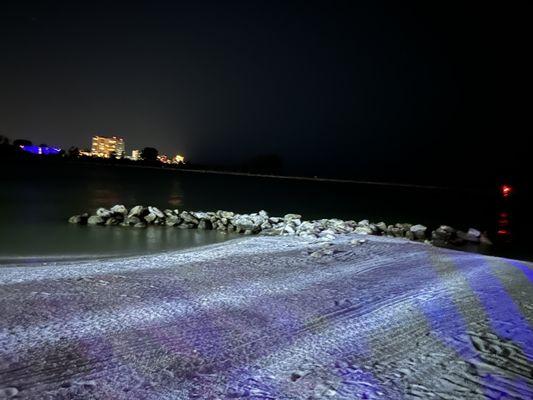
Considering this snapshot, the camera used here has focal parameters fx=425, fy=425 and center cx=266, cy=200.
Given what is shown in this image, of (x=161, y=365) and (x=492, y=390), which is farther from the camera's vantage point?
(x=161, y=365)

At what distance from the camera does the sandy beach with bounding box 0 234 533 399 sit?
3.64m

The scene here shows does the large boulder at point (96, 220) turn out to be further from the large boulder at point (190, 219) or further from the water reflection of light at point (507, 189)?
the water reflection of light at point (507, 189)

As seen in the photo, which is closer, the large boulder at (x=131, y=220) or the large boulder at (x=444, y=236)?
the large boulder at (x=131, y=220)

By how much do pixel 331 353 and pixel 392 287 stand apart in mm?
3045

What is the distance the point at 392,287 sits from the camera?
7.02 m

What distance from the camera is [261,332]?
4.88m

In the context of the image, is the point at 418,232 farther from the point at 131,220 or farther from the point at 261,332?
the point at 261,332

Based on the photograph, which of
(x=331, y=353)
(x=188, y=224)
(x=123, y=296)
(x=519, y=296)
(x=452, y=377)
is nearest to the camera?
(x=452, y=377)

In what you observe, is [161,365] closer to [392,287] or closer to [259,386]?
[259,386]

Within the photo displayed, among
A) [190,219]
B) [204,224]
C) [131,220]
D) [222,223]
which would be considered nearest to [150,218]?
[131,220]

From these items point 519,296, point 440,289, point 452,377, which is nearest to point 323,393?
point 452,377

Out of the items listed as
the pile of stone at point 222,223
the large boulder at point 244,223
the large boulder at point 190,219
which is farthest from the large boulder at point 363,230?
the large boulder at point 190,219

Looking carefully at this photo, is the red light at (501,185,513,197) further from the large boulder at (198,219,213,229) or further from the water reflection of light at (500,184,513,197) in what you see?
the large boulder at (198,219,213,229)

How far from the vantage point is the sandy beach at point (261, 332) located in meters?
3.64
